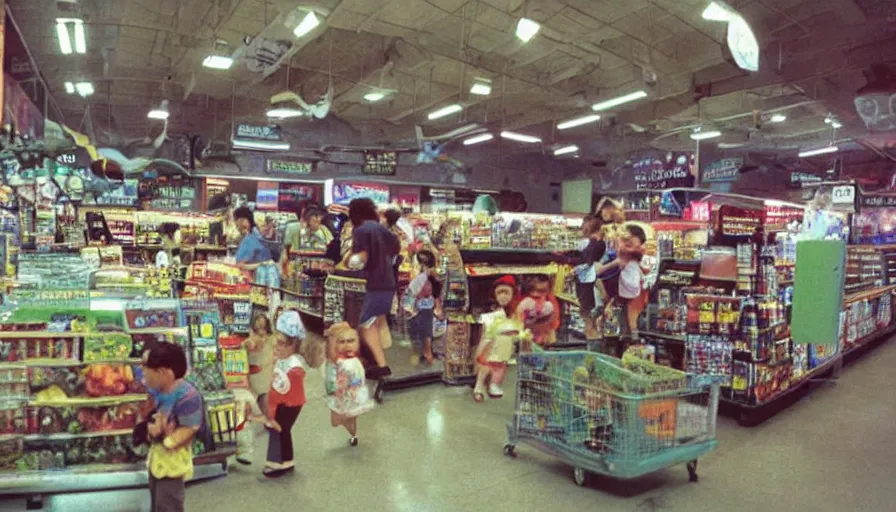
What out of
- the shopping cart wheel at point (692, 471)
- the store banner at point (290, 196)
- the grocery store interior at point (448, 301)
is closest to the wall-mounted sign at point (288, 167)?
the store banner at point (290, 196)

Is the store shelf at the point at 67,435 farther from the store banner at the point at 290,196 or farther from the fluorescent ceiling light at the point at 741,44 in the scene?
the store banner at the point at 290,196

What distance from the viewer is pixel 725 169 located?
50.6ft

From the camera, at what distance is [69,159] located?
1048 centimetres

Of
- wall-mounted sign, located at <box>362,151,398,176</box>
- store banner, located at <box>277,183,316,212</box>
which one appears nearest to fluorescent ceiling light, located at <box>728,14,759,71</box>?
wall-mounted sign, located at <box>362,151,398,176</box>

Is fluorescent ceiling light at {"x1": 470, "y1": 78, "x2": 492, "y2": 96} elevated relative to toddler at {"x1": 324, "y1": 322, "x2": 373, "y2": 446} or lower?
elevated

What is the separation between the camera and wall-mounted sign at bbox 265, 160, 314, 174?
18.1m

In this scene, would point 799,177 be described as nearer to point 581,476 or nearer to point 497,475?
point 581,476

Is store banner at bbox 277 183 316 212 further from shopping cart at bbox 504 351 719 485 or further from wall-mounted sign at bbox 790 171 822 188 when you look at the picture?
wall-mounted sign at bbox 790 171 822 188

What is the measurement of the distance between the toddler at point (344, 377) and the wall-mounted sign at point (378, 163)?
37.7 feet

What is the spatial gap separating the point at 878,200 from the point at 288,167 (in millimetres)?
14847

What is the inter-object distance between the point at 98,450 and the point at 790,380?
6163 millimetres

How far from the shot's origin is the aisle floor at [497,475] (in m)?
3.80

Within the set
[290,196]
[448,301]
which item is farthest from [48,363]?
[290,196]

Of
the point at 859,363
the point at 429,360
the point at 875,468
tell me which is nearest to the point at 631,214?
the point at 859,363
